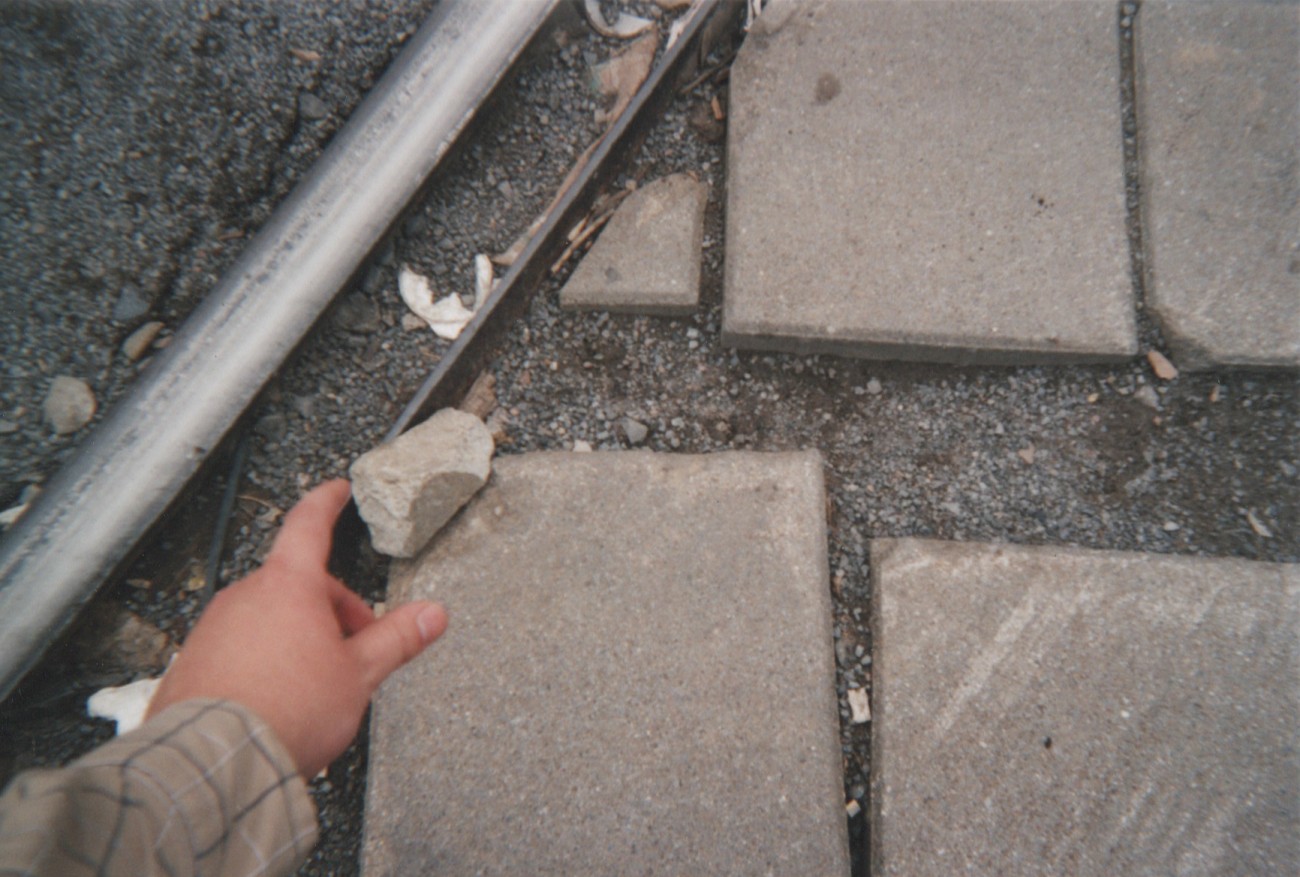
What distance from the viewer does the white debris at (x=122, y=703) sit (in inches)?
46.9

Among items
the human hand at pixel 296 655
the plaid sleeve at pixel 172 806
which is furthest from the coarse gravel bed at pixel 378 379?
the plaid sleeve at pixel 172 806

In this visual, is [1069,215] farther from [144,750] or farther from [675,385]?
[144,750]

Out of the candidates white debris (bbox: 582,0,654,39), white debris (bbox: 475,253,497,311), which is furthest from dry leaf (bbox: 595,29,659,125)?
white debris (bbox: 475,253,497,311)

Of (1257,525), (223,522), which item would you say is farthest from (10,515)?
(1257,525)

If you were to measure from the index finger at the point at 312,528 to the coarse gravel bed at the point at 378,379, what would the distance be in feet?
0.43

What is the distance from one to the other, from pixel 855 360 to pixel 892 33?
26.4 inches

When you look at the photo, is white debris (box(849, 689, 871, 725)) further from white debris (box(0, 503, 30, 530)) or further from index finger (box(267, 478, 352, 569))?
white debris (box(0, 503, 30, 530))

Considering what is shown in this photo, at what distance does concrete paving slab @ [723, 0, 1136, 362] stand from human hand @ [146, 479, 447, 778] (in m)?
0.80

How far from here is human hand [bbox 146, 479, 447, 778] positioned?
0.89m

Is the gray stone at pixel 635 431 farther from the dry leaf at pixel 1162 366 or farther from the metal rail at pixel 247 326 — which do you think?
the dry leaf at pixel 1162 366

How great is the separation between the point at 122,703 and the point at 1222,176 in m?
2.18

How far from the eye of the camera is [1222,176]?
1.34 meters

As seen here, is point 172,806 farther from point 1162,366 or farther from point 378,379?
point 1162,366

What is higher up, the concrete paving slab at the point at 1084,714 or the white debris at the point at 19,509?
the white debris at the point at 19,509
